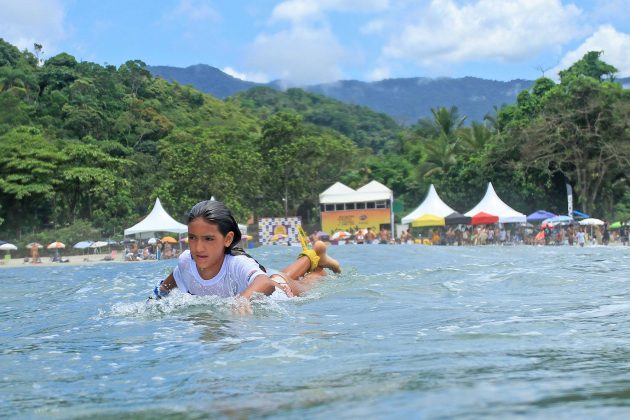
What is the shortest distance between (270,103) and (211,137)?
85315 mm

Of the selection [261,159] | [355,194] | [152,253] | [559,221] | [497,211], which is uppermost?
[261,159]

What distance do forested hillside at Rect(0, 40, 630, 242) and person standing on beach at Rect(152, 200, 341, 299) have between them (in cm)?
3137

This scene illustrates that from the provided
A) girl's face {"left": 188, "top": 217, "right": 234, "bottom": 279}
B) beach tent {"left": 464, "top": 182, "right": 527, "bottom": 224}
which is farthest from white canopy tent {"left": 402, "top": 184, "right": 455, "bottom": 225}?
girl's face {"left": 188, "top": 217, "right": 234, "bottom": 279}

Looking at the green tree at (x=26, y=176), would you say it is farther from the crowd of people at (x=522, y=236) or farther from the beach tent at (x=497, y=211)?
the beach tent at (x=497, y=211)

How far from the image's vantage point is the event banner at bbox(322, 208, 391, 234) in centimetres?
4166

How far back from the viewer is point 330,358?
3.43 metres

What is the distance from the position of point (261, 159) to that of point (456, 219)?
15621 millimetres

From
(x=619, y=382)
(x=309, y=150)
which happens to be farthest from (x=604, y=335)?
(x=309, y=150)

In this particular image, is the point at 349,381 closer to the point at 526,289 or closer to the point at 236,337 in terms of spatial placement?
the point at 236,337

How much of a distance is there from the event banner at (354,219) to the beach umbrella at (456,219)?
33.4 ft

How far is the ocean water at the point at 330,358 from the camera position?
2.53 m

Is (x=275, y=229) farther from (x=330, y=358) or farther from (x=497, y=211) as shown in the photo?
(x=330, y=358)

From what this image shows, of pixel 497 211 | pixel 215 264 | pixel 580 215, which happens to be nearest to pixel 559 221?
pixel 497 211

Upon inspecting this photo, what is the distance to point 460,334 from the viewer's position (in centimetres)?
410
